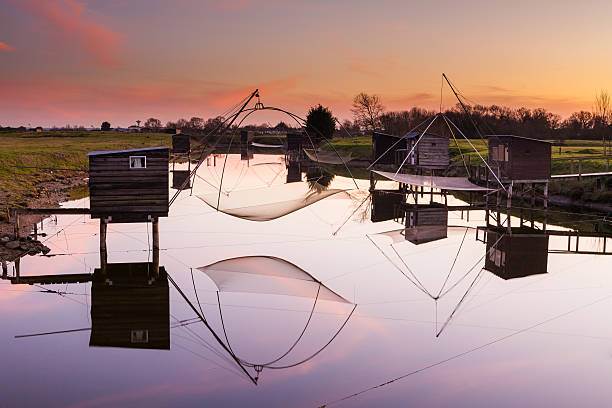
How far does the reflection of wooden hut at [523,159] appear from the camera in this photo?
27.5 metres

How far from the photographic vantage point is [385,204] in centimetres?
3238

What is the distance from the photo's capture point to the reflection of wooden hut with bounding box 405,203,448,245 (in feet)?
73.7

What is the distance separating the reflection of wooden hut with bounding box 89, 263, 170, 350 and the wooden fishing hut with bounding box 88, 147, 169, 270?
6.29ft

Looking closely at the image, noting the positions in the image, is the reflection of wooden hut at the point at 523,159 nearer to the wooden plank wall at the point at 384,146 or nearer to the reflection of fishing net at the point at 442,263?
the reflection of fishing net at the point at 442,263

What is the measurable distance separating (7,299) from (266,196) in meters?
16.4

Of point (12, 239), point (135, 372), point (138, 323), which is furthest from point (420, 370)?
point (12, 239)

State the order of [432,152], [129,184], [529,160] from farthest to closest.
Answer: [432,152], [529,160], [129,184]

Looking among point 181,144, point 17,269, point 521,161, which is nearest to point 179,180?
Answer: point 181,144

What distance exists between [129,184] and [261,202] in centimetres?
966

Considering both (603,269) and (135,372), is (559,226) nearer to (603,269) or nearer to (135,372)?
(603,269)

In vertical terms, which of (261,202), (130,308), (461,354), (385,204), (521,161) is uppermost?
(521,161)

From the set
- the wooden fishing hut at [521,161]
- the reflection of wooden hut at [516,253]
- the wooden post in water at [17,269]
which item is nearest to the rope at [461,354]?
the reflection of wooden hut at [516,253]

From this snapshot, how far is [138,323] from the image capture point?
12.0 meters

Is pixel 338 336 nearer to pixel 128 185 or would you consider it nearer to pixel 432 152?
pixel 128 185
